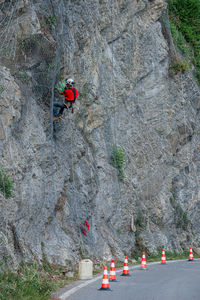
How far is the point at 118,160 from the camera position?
20859 millimetres

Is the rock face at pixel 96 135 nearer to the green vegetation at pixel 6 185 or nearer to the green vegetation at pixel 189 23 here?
the green vegetation at pixel 6 185

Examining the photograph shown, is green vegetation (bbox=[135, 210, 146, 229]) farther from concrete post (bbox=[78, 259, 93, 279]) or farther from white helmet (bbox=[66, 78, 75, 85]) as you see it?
concrete post (bbox=[78, 259, 93, 279])

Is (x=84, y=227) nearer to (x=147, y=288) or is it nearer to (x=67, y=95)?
(x=67, y=95)

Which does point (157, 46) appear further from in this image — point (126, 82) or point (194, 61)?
point (194, 61)

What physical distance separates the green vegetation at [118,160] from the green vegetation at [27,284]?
942 cm

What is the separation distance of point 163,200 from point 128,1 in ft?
33.9

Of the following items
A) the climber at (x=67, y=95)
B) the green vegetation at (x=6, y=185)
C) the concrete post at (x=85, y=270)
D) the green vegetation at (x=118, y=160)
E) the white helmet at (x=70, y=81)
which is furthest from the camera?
the green vegetation at (x=118, y=160)

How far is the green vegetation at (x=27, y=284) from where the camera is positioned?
843 centimetres

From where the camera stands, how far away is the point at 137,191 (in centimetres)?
2308

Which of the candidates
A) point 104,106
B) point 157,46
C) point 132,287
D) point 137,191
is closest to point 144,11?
point 157,46

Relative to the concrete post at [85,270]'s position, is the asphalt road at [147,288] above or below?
below

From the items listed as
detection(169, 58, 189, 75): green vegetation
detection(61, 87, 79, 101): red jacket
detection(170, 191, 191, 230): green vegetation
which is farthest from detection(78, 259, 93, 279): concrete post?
detection(169, 58, 189, 75): green vegetation

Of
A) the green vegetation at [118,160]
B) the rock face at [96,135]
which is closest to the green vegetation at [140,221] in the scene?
the rock face at [96,135]

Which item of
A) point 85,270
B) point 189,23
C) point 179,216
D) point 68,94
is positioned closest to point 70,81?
point 68,94
